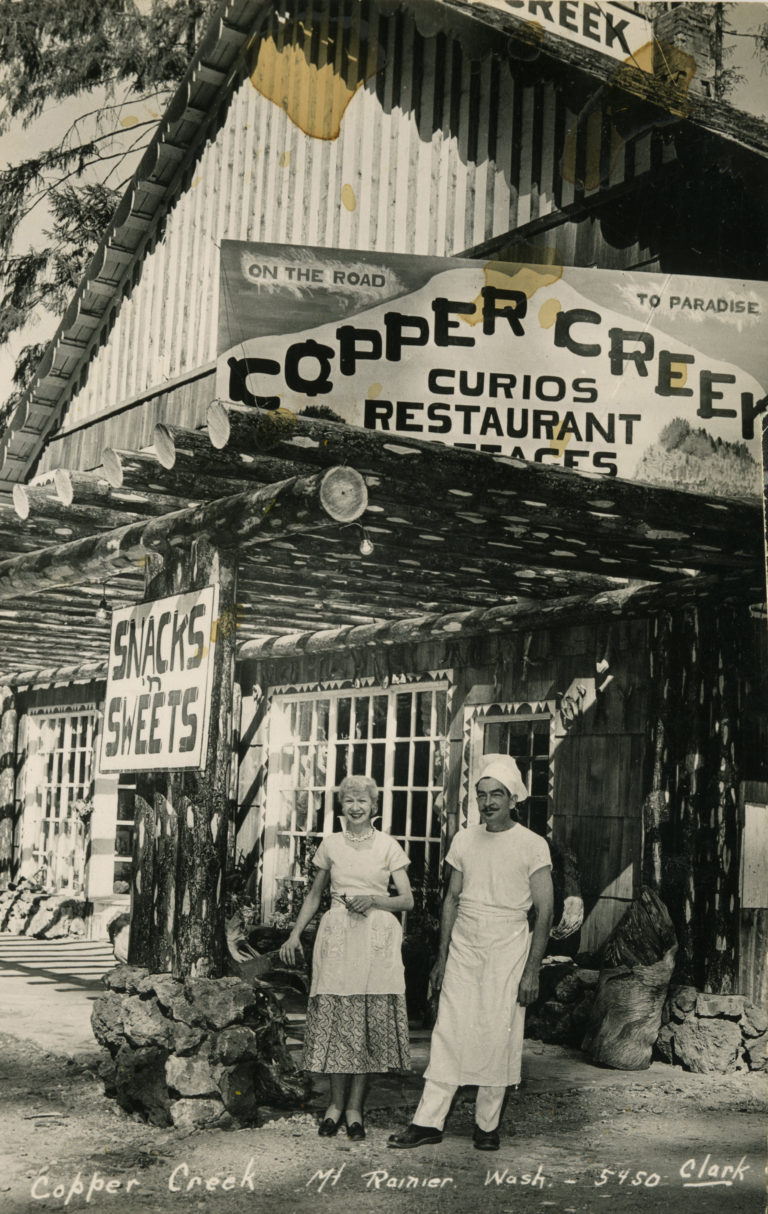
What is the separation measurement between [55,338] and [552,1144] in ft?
30.0

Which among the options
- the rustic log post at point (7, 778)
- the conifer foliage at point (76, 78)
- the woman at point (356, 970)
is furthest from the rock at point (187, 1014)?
the rustic log post at point (7, 778)

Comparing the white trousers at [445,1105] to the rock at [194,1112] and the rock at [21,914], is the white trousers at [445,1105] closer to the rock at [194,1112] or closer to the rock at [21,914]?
the rock at [194,1112]

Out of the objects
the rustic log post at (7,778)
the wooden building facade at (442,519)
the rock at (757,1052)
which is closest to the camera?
the wooden building facade at (442,519)

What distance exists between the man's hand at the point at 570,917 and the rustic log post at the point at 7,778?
8.82 meters

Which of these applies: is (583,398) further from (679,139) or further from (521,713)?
(521,713)

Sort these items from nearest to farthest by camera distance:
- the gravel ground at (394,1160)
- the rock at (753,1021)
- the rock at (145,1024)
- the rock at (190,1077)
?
1. the gravel ground at (394,1160)
2. the rock at (190,1077)
3. the rock at (145,1024)
4. the rock at (753,1021)

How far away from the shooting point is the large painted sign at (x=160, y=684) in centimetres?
585

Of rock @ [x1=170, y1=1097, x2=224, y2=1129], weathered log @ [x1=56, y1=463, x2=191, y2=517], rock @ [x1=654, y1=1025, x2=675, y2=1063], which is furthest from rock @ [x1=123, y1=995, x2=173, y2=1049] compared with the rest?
rock @ [x1=654, y1=1025, x2=675, y2=1063]

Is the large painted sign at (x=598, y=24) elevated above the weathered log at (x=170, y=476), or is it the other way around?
the large painted sign at (x=598, y=24)

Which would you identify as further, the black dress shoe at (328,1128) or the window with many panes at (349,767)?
the window with many panes at (349,767)

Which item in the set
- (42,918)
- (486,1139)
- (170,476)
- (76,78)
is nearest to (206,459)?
(170,476)

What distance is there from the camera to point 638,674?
8016mm

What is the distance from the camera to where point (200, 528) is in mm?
6211

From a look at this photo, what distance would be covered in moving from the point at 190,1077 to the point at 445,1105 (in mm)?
1139
